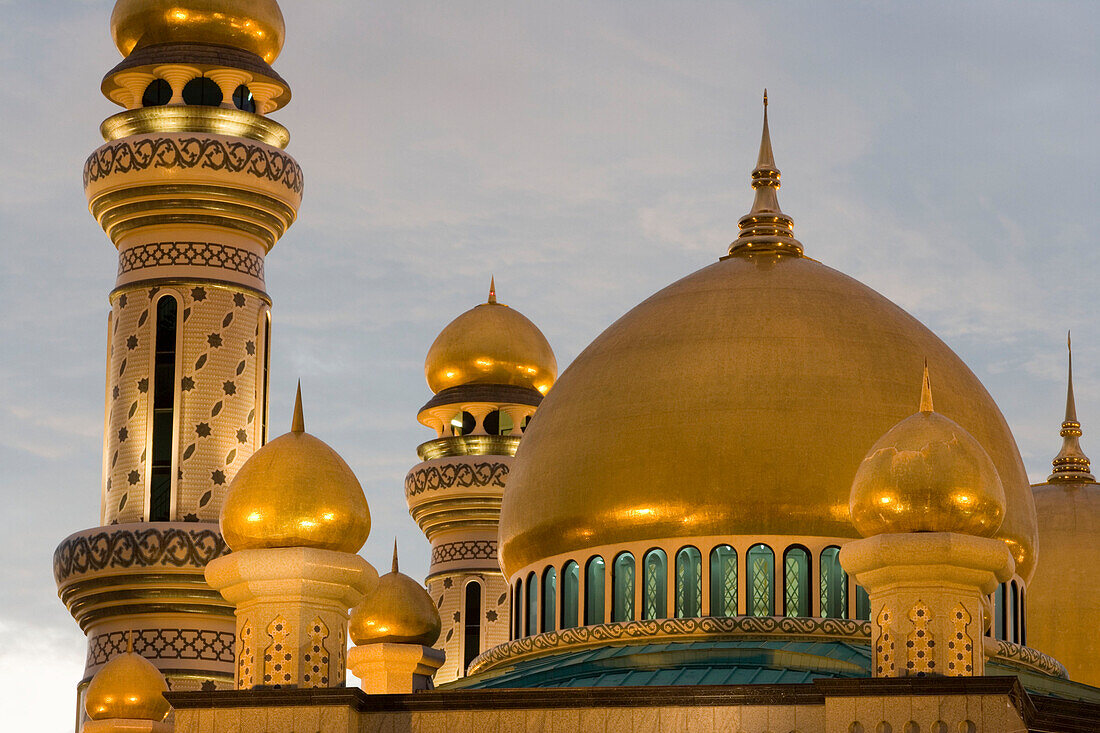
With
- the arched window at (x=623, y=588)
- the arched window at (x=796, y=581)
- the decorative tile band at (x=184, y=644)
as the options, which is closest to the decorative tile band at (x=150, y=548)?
the decorative tile band at (x=184, y=644)

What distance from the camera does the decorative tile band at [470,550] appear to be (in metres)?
34.8

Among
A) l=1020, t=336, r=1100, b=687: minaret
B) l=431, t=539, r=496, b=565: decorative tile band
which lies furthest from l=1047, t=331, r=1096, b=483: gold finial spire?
l=431, t=539, r=496, b=565: decorative tile band

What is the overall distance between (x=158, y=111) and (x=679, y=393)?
7.72m

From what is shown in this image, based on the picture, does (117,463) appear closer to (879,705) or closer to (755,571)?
(755,571)

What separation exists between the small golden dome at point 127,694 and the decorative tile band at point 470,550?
1200cm

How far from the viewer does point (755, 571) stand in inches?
820

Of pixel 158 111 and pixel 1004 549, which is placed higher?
pixel 158 111

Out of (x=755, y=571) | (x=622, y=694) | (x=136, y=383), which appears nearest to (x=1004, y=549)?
(x=622, y=694)

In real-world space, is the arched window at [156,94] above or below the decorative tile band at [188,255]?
above

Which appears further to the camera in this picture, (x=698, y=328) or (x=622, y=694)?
(x=698, y=328)

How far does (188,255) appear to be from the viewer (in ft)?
86.4

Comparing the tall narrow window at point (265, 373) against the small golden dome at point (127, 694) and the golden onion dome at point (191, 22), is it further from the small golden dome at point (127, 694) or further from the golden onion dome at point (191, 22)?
the small golden dome at point (127, 694)

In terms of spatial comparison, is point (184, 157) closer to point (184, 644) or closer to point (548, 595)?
point (184, 644)

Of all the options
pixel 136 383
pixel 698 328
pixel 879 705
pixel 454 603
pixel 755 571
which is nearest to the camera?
pixel 879 705
